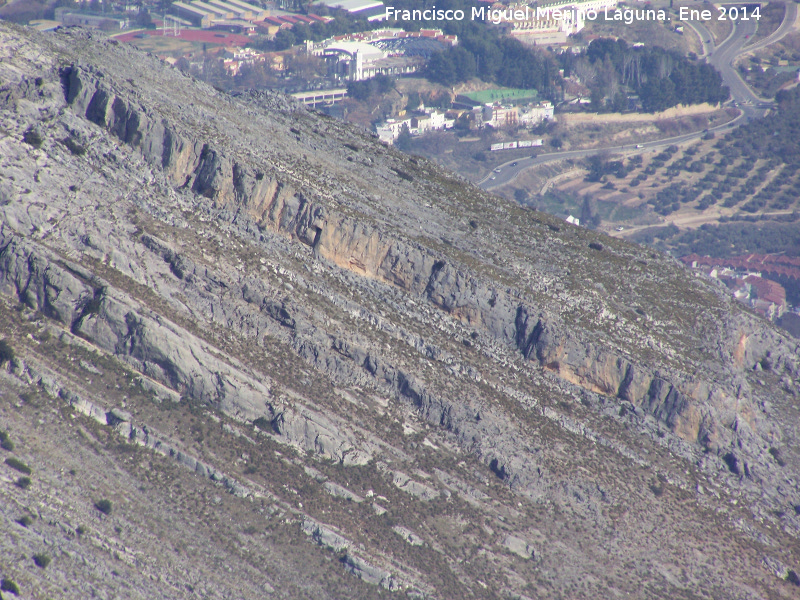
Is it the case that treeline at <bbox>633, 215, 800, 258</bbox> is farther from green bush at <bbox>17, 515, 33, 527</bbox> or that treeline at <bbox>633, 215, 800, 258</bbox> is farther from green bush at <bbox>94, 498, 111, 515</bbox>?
green bush at <bbox>17, 515, 33, 527</bbox>

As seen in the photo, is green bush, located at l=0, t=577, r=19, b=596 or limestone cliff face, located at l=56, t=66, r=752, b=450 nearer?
green bush, located at l=0, t=577, r=19, b=596

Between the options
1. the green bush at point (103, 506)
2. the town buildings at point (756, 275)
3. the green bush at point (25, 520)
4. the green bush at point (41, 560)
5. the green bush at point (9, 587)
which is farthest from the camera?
the town buildings at point (756, 275)

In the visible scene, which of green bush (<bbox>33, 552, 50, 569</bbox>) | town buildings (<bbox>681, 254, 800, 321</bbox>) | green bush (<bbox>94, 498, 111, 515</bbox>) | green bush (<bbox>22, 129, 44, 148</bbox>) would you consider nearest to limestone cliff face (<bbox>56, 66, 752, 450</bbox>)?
green bush (<bbox>22, 129, 44, 148</bbox>)

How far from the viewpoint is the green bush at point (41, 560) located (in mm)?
35094

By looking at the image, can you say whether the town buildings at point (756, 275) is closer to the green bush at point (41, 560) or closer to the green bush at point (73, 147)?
the green bush at point (73, 147)

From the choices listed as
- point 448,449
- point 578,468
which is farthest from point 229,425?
point 578,468

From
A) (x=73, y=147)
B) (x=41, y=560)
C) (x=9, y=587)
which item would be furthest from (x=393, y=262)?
(x=9, y=587)

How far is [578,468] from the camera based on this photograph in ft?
181

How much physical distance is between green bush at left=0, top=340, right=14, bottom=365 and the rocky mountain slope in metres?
0.11

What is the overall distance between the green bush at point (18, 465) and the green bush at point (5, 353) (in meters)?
6.36

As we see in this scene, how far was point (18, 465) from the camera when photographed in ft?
128

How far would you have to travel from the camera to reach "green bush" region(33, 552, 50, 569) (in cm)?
3509

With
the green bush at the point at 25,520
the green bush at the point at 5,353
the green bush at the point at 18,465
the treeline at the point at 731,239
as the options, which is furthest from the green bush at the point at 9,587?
the treeline at the point at 731,239

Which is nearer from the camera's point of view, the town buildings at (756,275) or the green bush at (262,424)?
the green bush at (262,424)
